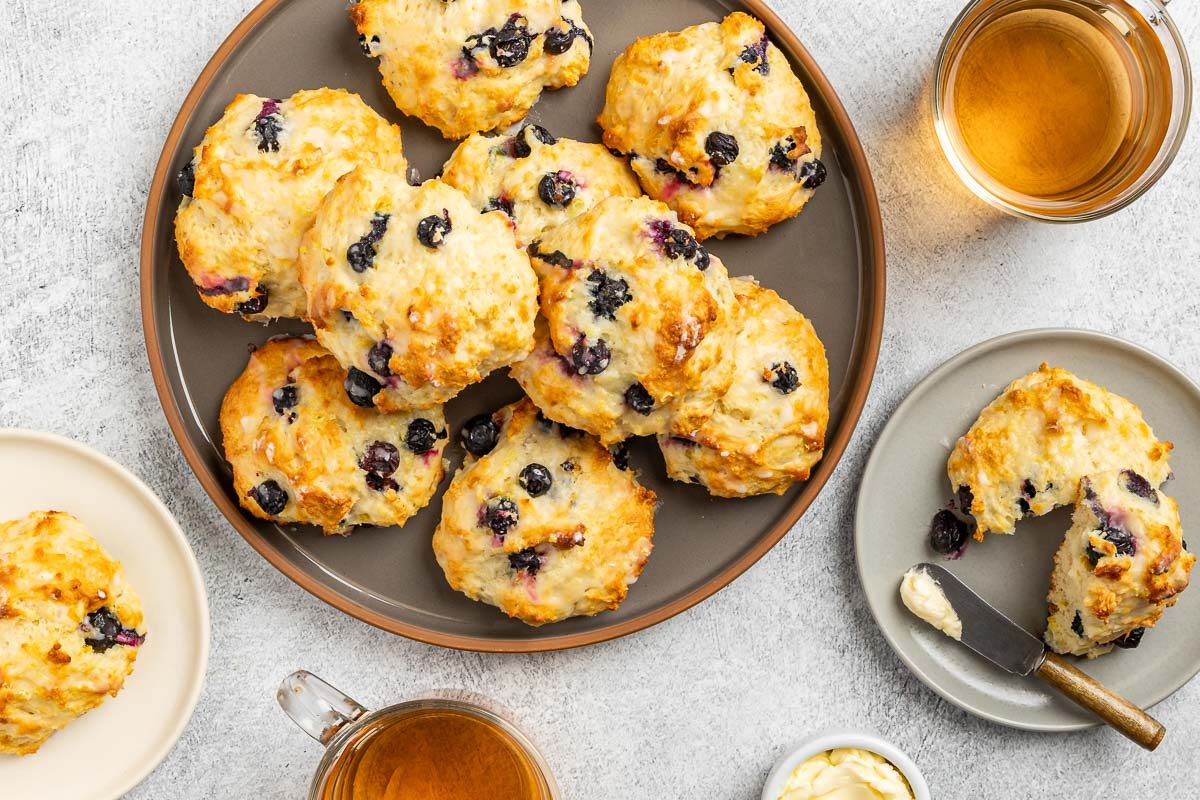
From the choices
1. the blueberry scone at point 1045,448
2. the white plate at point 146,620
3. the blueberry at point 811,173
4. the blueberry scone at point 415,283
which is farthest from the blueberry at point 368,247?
the blueberry scone at point 1045,448

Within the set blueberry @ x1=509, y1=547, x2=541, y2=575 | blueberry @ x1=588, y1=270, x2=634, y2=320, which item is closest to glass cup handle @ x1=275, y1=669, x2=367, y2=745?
blueberry @ x1=509, y1=547, x2=541, y2=575

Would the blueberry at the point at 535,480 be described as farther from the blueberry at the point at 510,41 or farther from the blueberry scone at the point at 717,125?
the blueberry at the point at 510,41

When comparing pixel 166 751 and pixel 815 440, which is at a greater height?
pixel 815 440

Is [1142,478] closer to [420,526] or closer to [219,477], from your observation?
[420,526]

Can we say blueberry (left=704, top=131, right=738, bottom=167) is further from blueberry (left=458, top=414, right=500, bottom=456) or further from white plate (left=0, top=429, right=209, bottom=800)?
white plate (left=0, top=429, right=209, bottom=800)

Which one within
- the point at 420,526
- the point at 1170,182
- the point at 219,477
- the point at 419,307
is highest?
the point at 419,307

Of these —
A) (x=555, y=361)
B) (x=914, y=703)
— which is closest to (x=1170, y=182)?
(x=914, y=703)

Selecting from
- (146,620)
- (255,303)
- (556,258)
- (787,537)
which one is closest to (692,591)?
(787,537)
